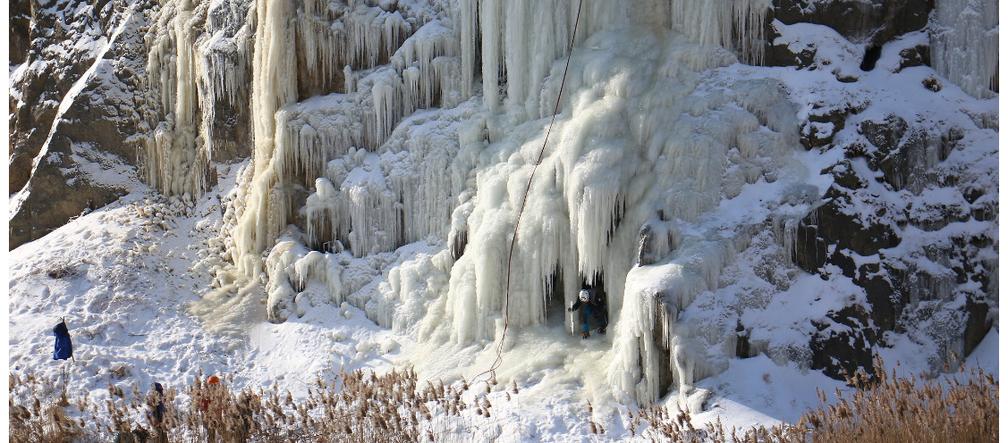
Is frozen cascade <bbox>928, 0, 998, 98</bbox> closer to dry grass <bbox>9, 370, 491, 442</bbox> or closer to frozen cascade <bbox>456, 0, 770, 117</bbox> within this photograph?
frozen cascade <bbox>456, 0, 770, 117</bbox>

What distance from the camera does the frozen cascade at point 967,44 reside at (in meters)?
13.3

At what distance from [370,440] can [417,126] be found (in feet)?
19.6

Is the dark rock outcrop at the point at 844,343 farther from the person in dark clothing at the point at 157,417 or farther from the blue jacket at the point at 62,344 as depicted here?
the blue jacket at the point at 62,344

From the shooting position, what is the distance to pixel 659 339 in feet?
40.2

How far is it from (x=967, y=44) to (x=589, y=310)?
5.80 metres

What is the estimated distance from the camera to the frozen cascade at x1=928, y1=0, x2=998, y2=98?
13317 millimetres

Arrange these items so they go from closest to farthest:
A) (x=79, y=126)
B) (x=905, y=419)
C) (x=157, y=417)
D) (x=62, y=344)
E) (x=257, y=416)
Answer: (x=905, y=419), (x=157, y=417), (x=257, y=416), (x=62, y=344), (x=79, y=126)

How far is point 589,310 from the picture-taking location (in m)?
13.5

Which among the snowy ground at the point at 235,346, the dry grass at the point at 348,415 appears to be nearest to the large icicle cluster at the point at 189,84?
the snowy ground at the point at 235,346

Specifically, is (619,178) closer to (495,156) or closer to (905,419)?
(495,156)

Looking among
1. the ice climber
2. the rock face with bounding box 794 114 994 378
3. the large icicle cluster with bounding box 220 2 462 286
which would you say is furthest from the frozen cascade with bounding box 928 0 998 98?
the large icicle cluster with bounding box 220 2 462 286

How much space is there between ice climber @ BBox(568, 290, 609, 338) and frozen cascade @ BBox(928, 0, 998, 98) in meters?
5.25

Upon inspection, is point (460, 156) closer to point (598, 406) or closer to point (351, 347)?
point (351, 347)

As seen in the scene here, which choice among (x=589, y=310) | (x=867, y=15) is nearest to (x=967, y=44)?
(x=867, y=15)
